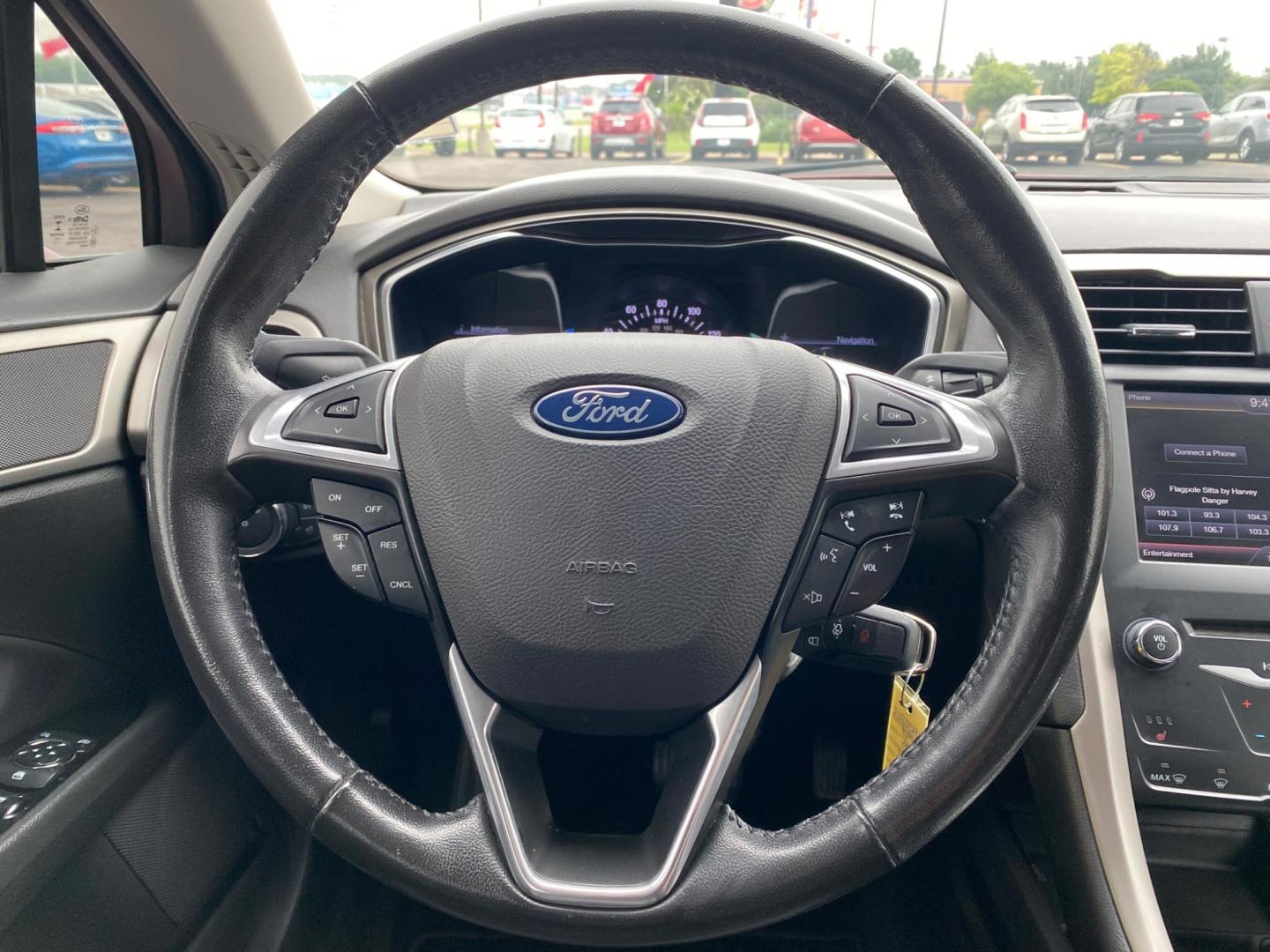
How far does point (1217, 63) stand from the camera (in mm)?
1784

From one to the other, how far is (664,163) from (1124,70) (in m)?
0.83

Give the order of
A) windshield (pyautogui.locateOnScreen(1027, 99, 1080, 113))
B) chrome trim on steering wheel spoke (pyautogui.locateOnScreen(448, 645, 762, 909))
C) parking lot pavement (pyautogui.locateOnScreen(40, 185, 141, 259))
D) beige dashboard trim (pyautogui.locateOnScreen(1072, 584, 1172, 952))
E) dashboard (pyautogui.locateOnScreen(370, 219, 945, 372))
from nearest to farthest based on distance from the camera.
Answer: chrome trim on steering wheel spoke (pyautogui.locateOnScreen(448, 645, 762, 909)), beige dashboard trim (pyautogui.locateOnScreen(1072, 584, 1172, 952)), dashboard (pyautogui.locateOnScreen(370, 219, 945, 372)), parking lot pavement (pyautogui.locateOnScreen(40, 185, 141, 259)), windshield (pyautogui.locateOnScreen(1027, 99, 1080, 113))

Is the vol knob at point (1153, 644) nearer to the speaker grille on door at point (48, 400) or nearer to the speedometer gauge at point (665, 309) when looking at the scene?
the speedometer gauge at point (665, 309)

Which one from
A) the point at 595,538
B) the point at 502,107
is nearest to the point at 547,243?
the point at 502,107

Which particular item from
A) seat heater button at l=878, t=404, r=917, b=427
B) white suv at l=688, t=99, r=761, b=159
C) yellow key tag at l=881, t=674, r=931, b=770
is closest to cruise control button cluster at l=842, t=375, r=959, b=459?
seat heater button at l=878, t=404, r=917, b=427

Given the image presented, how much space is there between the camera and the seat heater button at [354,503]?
1022 mm

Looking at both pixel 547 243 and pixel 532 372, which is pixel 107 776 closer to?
pixel 532 372

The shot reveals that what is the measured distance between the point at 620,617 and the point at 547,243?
3.16 feet

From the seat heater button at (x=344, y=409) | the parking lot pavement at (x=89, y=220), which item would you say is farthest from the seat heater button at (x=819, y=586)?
the parking lot pavement at (x=89, y=220)

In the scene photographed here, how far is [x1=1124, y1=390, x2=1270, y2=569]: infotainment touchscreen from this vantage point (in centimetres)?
143

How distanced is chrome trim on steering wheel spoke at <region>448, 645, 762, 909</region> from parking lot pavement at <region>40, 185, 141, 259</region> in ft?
4.27

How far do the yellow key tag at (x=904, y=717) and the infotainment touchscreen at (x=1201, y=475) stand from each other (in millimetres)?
494

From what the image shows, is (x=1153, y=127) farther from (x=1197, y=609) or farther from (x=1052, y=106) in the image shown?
(x=1197, y=609)

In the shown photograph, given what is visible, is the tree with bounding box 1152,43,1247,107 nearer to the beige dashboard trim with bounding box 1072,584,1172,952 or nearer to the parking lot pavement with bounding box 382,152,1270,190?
the parking lot pavement with bounding box 382,152,1270,190
